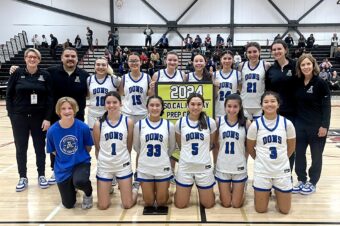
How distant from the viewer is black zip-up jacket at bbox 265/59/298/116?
14.1 feet

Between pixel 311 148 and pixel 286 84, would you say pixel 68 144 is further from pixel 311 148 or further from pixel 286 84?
pixel 311 148

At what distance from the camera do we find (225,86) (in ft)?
15.4

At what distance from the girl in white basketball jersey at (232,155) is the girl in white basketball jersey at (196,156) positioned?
0.13m

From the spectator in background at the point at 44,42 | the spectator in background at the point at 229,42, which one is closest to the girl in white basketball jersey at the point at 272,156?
the spectator in background at the point at 229,42

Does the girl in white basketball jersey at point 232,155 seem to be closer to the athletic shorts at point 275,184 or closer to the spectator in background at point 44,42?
the athletic shorts at point 275,184

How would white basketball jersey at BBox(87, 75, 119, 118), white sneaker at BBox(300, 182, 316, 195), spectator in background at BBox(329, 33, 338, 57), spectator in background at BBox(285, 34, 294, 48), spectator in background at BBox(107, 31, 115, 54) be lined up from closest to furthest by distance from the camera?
white sneaker at BBox(300, 182, 316, 195) → white basketball jersey at BBox(87, 75, 119, 118) → spectator in background at BBox(329, 33, 338, 57) → spectator in background at BBox(285, 34, 294, 48) → spectator in background at BBox(107, 31, 115, 54)

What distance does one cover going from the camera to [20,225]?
11.7 feet

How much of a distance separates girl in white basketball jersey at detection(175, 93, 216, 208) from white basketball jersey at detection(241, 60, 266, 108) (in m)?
0.92

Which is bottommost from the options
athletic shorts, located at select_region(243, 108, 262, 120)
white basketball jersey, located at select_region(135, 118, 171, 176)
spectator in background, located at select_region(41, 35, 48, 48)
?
white basketball jersey, located at select_region(135, 118, 171, 176)

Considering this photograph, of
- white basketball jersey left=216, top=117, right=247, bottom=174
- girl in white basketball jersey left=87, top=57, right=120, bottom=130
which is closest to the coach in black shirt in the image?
white basketball jersey left=216, top=117, right=247, bottom=174

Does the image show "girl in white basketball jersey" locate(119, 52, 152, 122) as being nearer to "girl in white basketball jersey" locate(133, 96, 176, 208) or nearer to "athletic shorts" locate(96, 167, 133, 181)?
"girl in white basketball jersey" locate(133, 96, 176, 208)

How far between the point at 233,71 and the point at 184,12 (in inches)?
742

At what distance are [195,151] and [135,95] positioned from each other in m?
1.23

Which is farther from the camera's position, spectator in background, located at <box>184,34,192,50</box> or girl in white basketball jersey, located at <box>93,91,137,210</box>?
spectator in background, located at <box>184,34,192,50</box>
